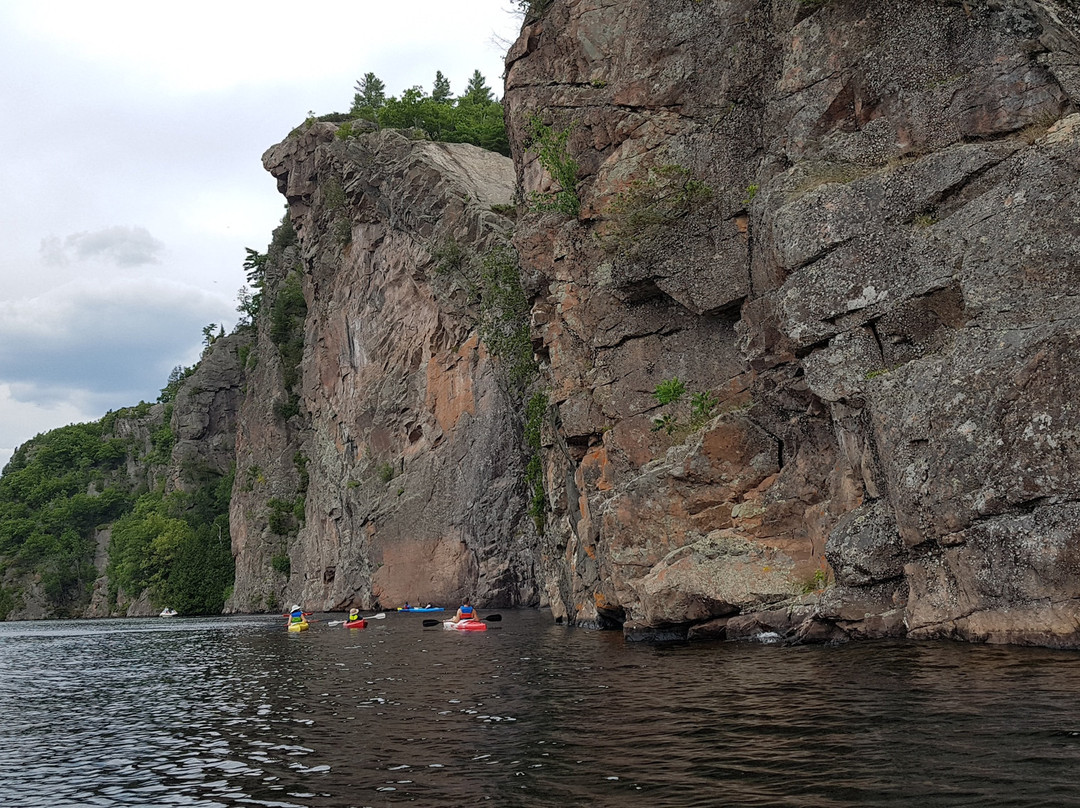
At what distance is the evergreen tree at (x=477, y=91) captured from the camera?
291 feet

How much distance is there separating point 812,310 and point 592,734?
42.2 feet

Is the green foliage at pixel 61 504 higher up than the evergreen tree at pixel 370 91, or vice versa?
the evergreen tree at pixel 370 91

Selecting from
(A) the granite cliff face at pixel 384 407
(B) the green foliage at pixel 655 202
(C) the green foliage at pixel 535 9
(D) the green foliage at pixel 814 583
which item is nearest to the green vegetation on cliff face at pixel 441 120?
(A) the granite cliff face at pixel 384 407

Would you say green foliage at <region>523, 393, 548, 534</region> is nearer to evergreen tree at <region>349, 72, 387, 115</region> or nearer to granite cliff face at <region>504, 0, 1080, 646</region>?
granite cliff face at <region>504, 0, 1080, 646</region>

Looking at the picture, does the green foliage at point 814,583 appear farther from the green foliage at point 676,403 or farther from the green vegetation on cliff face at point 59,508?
the green vegetation on cliff face at point 59,508

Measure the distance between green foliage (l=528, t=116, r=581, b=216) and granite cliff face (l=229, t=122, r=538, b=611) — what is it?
1878 cm

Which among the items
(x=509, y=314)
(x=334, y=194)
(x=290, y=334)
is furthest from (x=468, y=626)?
(x=290, y=334)

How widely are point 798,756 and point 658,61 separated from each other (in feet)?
82.3

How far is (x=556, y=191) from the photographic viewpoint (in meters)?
32.8

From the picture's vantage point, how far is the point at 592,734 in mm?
11844

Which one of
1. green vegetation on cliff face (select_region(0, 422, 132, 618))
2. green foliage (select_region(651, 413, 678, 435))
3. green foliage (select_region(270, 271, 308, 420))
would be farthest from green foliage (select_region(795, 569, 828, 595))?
green vegetation on cliff face (select_region(0, 422, 132, 618))

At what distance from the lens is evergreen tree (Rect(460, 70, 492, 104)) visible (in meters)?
88.8

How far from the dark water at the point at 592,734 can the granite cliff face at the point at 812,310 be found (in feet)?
6.51

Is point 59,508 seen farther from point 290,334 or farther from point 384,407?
point 384,407
